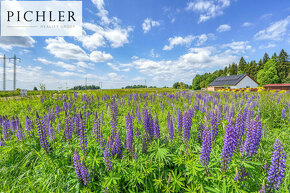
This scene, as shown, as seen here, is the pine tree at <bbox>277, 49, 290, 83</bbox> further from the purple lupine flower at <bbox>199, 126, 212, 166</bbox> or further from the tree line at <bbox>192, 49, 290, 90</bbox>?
the purple lupine flower at <bbox>199, 126, 212, 166</bbox>

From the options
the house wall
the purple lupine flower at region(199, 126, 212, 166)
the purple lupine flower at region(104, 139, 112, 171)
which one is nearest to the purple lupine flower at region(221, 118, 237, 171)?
the purple lupine flower at region(199, 126, 212, 166)

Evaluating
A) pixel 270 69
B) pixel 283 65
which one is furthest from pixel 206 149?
pixel 283 65

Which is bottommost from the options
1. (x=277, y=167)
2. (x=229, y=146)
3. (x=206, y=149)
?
(x=277, y=167)

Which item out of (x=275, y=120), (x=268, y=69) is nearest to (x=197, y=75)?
(x=268, y=69)

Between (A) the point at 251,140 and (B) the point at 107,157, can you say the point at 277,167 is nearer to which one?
(A) the point at 251,140

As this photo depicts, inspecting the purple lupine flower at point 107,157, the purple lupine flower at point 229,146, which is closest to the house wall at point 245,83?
the purple lupine flower at point 229,146

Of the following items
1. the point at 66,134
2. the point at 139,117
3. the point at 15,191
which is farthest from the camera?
the point at 139,117

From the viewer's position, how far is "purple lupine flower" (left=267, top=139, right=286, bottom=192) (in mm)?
1790

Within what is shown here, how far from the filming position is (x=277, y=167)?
183 cm

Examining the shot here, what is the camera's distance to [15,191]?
277 centimetres

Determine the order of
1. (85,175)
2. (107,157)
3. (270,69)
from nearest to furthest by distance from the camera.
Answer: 1. (85,175)
2. (107,157)
3. (270,69)

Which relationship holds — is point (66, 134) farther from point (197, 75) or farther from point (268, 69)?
point (197, 75)

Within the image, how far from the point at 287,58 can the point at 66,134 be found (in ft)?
357

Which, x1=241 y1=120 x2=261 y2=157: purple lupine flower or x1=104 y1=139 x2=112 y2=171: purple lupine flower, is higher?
x1=241 y1=120 x2=261 y2=157: purple lupine flower
